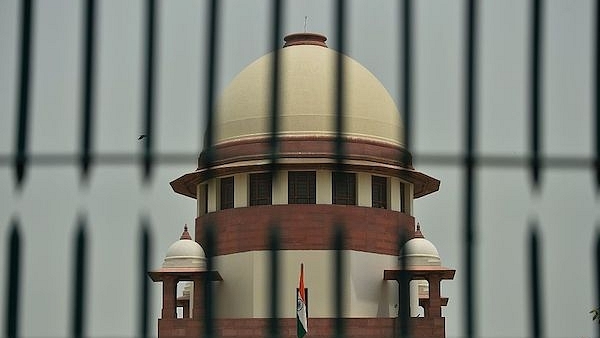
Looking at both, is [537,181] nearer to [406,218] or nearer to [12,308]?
[12,308]

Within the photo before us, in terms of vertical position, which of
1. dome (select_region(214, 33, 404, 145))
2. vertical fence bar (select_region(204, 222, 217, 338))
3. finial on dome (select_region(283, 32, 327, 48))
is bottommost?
vertical fence bar (select_region(204, 222, 217, 338))

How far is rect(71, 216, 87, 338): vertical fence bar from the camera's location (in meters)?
4.41

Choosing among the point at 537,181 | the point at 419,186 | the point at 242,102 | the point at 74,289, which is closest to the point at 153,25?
the point at 74,289

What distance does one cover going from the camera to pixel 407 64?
14.4ft

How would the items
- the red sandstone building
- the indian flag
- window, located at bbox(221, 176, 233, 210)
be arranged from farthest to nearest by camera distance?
window, located at bbox(221, 176, 233, 210), the red sandstone building, the indian flag

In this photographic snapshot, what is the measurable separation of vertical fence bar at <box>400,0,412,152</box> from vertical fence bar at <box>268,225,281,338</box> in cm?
48

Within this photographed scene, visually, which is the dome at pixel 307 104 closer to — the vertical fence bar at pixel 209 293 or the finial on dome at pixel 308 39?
the finial on dome at pixel 308 39

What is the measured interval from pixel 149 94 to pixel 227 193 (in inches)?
1020

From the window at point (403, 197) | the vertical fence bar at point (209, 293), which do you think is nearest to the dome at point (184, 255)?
the window at point (403, 197)

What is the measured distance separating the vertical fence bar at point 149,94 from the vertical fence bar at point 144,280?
6.3 inches

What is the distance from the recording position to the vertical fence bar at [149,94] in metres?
4.39

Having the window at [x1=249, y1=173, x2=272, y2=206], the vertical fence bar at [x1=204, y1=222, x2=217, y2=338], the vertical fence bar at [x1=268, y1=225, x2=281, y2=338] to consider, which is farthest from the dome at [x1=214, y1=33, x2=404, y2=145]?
the vertical fence bar at [x1=268, y1=225, x2=281, y2=338]

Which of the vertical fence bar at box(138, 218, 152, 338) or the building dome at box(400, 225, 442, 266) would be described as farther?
the building dome at box(400, 225, 442, 266)

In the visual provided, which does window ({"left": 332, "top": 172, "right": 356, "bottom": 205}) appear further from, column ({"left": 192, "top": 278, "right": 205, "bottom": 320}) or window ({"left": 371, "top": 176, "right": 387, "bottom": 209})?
column ({"left": 192, "top": 278, "right": 205, "bottom": 320})
